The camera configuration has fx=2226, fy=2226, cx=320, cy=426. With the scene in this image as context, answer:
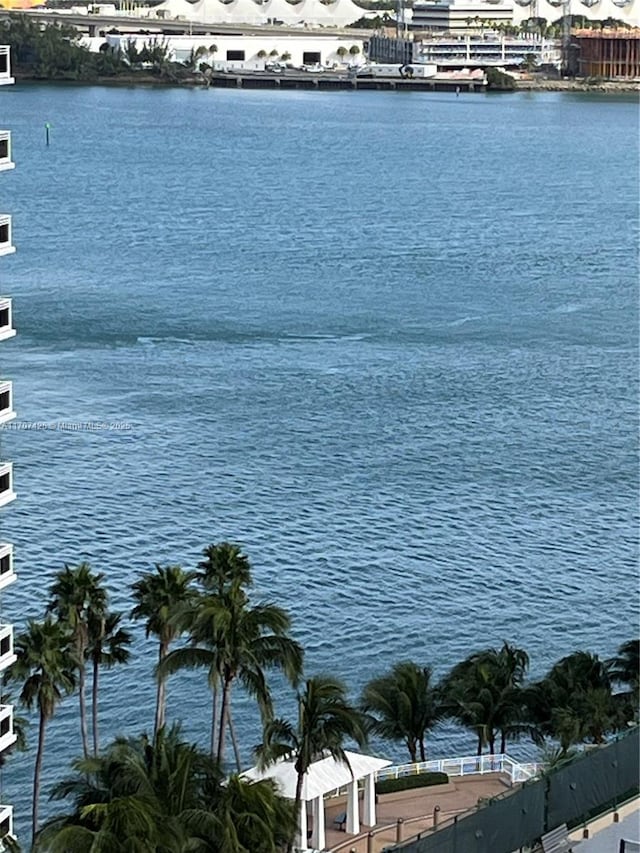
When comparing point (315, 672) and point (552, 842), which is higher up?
point (552, 842)

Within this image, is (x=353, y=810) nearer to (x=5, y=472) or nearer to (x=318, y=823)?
(x=318, y=823)

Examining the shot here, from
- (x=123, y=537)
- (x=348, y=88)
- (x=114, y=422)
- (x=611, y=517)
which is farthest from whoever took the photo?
(x=348, y=88)

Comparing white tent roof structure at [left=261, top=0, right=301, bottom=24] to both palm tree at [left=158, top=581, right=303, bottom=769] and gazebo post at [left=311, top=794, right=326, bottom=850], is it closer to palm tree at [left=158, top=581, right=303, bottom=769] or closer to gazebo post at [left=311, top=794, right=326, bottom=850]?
palm tree at [left=158, top=581, right=303, bottom=769]

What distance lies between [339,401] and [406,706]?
522 inches

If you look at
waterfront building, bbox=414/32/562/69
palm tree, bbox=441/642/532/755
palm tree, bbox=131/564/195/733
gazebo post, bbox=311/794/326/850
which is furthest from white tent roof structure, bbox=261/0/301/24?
gazebo post, bbox=311/794/326/850

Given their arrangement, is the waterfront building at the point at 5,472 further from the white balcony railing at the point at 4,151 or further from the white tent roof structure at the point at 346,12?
the white tent roof structure at the point at 346,12

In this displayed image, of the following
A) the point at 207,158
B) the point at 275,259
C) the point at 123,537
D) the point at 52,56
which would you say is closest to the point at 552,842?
the point at 123,537

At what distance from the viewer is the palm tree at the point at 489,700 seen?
498 inches

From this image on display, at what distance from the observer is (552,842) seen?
822 cm

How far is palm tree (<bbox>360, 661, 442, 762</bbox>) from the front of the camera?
12820 millimetres

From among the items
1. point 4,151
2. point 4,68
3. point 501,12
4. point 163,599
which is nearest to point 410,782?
point 163,599

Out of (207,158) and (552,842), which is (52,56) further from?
(552,842)

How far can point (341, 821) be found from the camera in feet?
36.2

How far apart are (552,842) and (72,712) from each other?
7546mm
